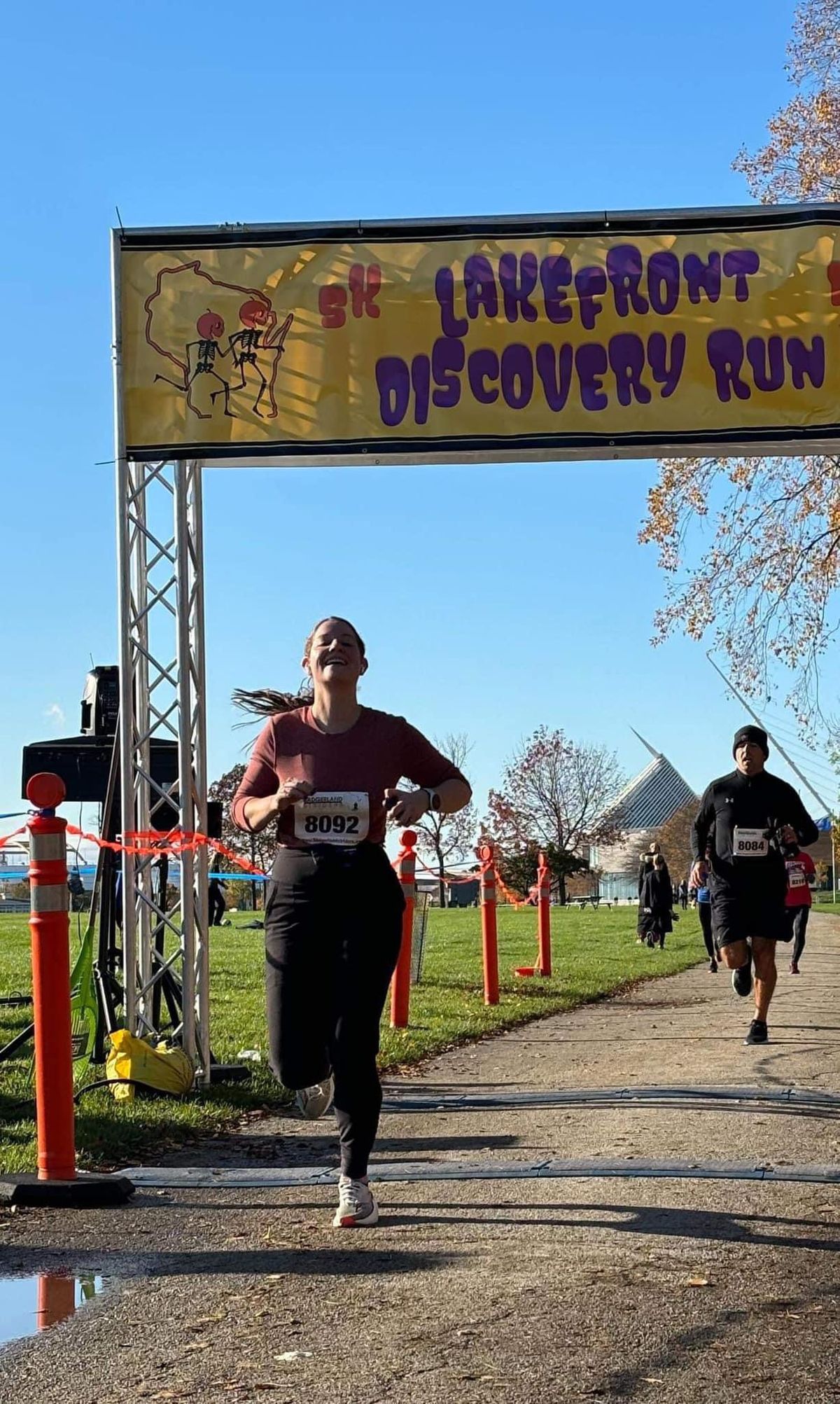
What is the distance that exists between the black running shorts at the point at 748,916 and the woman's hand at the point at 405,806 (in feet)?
19.4

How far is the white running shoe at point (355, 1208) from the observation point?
5719 millimetres

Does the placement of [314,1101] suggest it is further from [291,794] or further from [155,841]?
[155,841]

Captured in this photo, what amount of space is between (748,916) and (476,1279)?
6.85 metres

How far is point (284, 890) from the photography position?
5.95m

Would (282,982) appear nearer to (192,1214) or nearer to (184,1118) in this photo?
(192,1214)

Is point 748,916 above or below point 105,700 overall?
below

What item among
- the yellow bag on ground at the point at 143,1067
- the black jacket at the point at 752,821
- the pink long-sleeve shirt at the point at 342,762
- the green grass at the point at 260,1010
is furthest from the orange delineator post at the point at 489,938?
the pink long-sleeve shirt at the point at 342,762

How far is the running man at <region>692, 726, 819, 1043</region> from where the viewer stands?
11.3 m

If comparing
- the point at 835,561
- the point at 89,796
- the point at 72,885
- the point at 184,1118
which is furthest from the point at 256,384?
the point at 835,561

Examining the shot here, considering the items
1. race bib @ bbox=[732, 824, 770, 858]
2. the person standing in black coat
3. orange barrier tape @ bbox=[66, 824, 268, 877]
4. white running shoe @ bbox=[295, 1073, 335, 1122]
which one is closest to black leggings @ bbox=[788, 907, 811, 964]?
the person standing in black coat

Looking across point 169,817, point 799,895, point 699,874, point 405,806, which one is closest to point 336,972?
point 405,806

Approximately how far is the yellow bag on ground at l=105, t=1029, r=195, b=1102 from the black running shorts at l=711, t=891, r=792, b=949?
13.2 ft

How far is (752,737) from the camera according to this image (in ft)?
37.4

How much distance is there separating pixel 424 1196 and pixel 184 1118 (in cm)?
242
